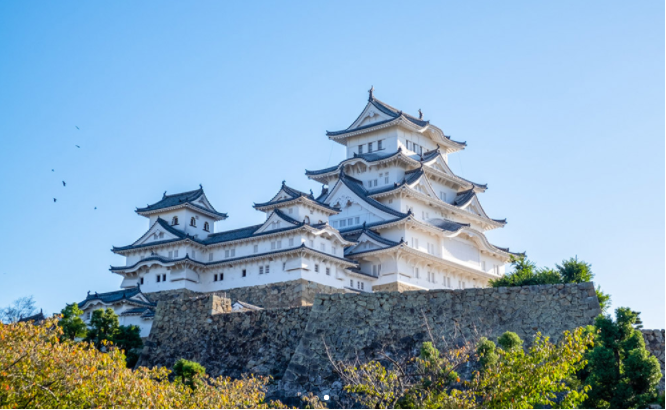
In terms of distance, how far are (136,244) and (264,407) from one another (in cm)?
3363

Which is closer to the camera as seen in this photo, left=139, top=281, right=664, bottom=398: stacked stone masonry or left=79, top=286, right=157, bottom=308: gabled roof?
left=139, top=281, right=664, bottom=398: stacked stone masonry

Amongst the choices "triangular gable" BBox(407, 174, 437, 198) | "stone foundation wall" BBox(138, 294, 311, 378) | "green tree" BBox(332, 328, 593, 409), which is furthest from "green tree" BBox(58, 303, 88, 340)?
"triangular gable" BBox(407, 174, 437, 198)

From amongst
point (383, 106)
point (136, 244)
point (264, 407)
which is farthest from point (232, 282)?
point (264, 407)

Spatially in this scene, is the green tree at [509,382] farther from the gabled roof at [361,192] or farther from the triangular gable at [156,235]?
the gabled roof at [361,192]

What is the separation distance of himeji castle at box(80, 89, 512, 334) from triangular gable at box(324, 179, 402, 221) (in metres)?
0.07

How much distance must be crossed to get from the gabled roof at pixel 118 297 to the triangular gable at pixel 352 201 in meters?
13.9

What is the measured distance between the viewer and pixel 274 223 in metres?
49.2

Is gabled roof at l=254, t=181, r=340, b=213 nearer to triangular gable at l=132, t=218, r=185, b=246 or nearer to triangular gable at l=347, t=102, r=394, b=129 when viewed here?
triangular gable at l=132, t=218, r=185, b=246

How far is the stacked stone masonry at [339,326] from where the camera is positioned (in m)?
25.5

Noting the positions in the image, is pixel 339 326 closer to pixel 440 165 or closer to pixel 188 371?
pixel 188 371

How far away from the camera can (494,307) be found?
26.0 meters

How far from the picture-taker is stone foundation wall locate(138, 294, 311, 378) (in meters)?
29.8

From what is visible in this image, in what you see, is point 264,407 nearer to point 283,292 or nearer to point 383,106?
point 283,292

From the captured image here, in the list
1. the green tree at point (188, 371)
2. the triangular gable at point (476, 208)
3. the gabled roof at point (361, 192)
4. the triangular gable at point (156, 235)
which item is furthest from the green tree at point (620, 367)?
the triangular gable at point (476, 208)
